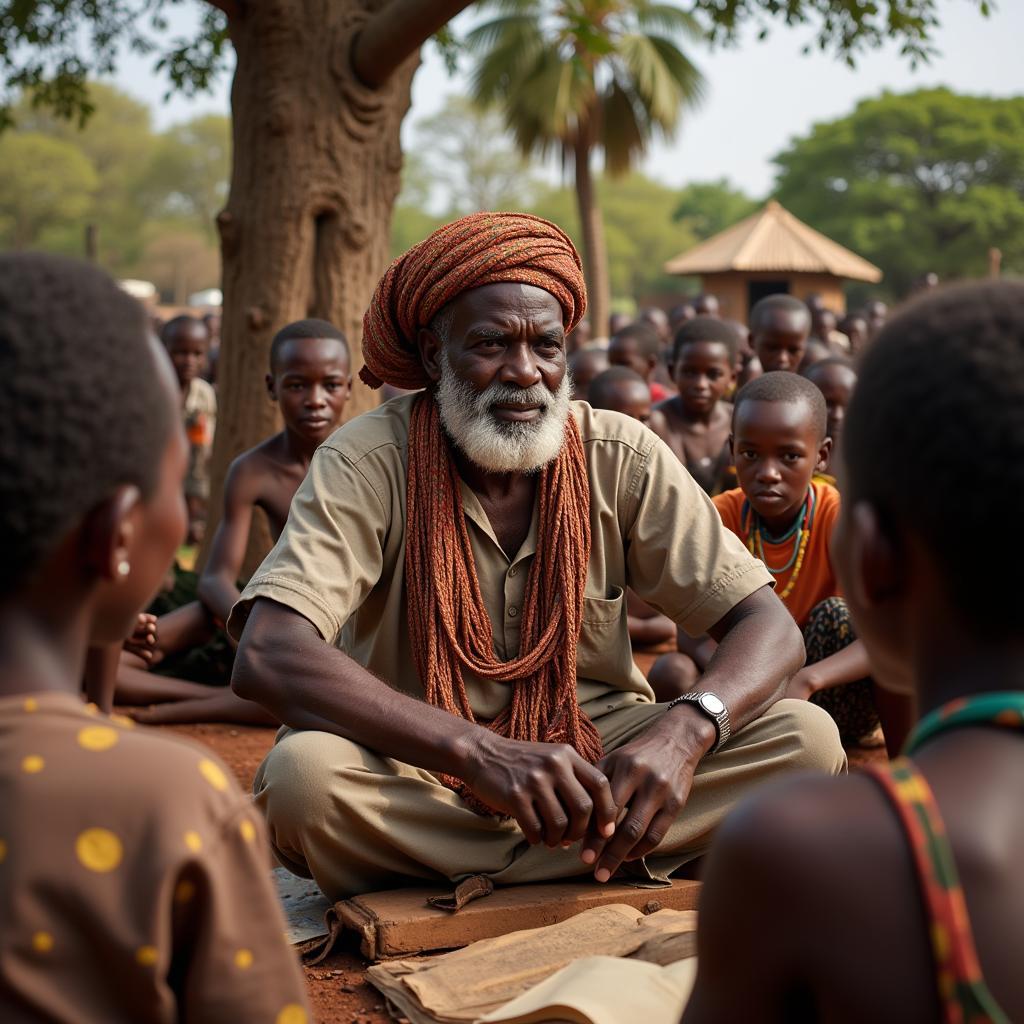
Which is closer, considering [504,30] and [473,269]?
[473,269]

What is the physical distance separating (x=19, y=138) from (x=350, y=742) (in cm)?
5644

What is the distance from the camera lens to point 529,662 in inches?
131

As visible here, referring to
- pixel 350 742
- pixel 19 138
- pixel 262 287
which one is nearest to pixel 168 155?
pixel 19 138

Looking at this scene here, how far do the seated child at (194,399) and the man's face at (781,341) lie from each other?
380 centimetres

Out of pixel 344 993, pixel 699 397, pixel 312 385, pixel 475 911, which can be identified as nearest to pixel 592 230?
pixel 699 397

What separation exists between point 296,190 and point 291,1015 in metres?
5.66

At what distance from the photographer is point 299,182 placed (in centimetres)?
664

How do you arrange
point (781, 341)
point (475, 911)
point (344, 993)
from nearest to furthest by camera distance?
1. point (344, 993)
2. point (475, 911)
3. point (781, 341)

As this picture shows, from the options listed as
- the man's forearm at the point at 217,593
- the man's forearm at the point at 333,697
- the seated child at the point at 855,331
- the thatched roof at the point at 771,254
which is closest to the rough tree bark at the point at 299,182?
the man's forearm at the point at 217,593

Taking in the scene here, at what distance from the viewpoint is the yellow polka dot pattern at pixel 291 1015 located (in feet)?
4.82

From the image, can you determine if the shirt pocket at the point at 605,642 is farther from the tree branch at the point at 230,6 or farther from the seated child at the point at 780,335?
the seated child at the point at 780,335

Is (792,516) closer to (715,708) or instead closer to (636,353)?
(715,708)

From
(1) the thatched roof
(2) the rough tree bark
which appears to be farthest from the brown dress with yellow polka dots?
(1) the thatched roof

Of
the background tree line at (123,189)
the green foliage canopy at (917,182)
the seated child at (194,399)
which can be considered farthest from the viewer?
the background tree line at (123,189)
